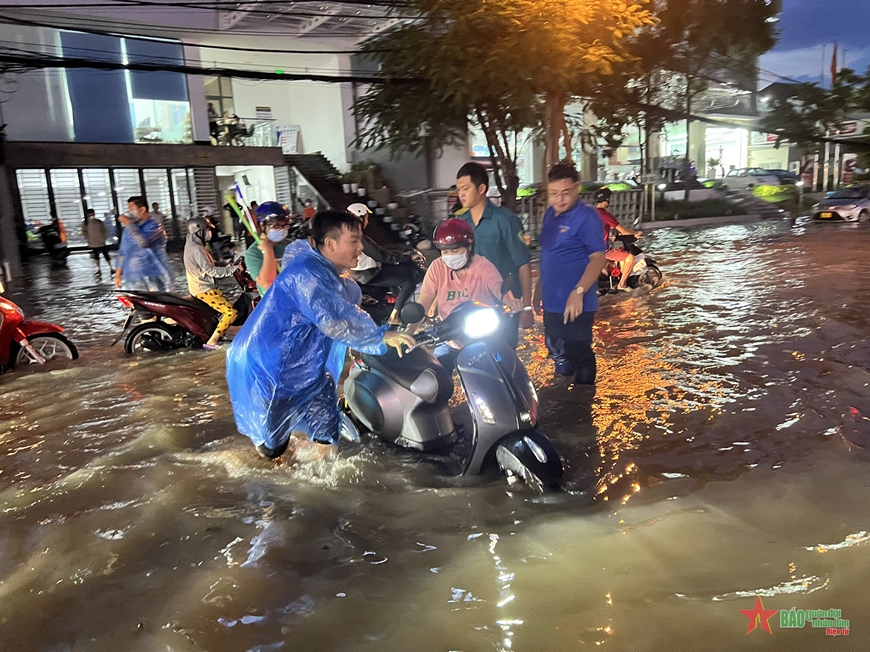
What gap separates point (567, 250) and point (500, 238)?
0.47m

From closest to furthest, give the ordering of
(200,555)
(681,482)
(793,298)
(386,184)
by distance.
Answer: (200,555) < (681,482) < (793,298) < (386,184)

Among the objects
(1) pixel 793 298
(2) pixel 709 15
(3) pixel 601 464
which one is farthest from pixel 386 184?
(3) pixel 601 464

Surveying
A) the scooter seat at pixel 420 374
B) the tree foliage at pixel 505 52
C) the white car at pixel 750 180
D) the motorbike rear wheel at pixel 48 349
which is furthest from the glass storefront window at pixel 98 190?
the white car at pixel 750 180

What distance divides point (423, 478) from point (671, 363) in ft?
10.1

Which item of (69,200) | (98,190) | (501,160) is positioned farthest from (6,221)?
(501,160)

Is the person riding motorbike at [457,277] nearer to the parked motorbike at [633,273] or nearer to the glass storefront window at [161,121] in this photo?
the parked motorbike at [633,273]

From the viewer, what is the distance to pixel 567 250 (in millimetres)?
4434

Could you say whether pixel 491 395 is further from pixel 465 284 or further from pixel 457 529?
pixel 465 284

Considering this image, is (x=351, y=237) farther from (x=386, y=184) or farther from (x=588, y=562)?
(x=386, y=184)

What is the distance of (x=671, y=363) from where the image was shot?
226 inches

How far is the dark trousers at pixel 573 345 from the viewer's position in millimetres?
4516

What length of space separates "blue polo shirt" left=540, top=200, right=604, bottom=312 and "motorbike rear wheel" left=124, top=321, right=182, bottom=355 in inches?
177

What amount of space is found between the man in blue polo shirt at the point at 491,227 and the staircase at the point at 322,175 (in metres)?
18.5

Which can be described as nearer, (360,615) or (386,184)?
(360,615)
